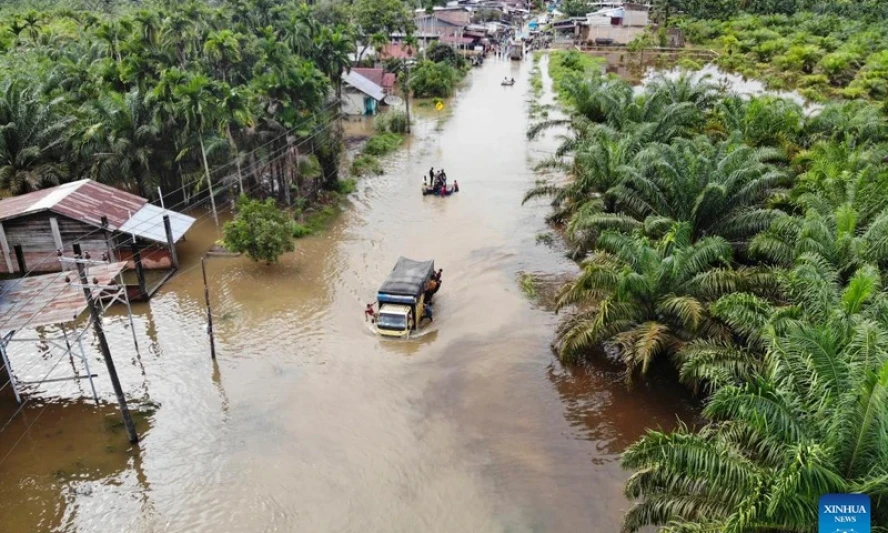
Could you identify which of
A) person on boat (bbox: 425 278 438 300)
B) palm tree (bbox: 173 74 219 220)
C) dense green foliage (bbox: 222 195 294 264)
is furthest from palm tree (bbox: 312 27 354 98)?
person on boat (bbox: 425 278 438 300)

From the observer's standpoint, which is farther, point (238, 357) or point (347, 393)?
point (238, 357)

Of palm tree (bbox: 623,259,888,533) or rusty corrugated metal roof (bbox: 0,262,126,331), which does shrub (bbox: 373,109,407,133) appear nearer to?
rusty corrugated metal roof (bbox: 0,262,126,331)

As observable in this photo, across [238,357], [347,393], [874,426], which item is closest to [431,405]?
[347,393]

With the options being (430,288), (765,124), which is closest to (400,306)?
(430,288)

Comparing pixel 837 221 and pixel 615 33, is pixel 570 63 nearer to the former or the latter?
pixel 615 33

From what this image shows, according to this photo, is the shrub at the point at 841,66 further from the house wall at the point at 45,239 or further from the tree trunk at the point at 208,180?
the house wall at the point at 45,239

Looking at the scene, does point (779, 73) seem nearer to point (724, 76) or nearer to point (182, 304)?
point (724, 76)
